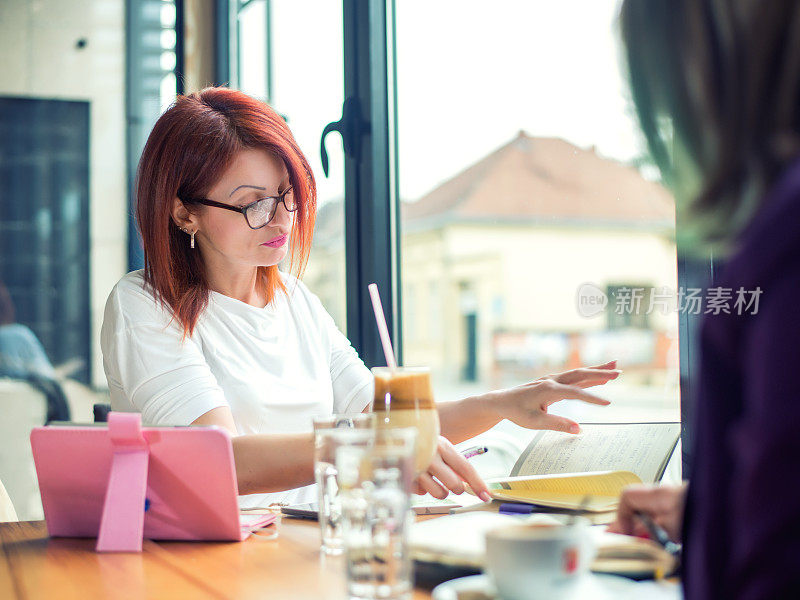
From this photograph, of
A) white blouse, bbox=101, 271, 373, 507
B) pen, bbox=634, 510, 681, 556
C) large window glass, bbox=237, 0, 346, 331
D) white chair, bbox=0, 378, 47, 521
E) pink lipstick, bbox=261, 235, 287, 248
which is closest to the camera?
pen, bbox=634, 510, 681, 556

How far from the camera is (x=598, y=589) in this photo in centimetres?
73

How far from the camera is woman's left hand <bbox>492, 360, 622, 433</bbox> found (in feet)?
4.31

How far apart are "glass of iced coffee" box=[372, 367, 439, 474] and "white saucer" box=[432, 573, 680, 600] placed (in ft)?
1.04

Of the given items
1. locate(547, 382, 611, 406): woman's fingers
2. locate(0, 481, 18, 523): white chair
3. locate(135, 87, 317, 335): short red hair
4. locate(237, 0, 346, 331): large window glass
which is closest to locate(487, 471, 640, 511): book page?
locate(547, 382, 611, 406): woman's fingers

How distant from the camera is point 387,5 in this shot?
2316 mm

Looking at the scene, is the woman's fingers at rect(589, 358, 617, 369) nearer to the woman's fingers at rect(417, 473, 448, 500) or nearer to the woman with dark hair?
the woman's fingers at rect(417, 473, 448, 500)

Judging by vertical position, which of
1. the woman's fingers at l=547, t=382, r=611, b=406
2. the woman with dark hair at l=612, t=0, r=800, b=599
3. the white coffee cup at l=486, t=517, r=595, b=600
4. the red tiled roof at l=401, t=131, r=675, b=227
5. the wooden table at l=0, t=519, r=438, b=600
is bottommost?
the wooden table at l=0, t=519, r=438, b=600

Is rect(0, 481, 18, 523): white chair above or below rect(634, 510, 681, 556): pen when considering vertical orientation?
below

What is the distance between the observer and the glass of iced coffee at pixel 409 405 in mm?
1039

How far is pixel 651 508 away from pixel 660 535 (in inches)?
2.5

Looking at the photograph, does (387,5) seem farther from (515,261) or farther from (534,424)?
(515,261)

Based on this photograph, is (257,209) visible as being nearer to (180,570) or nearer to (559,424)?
(559,424)

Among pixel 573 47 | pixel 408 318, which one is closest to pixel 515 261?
Result: pixel 408 318

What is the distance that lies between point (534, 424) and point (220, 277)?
785 millimetres
